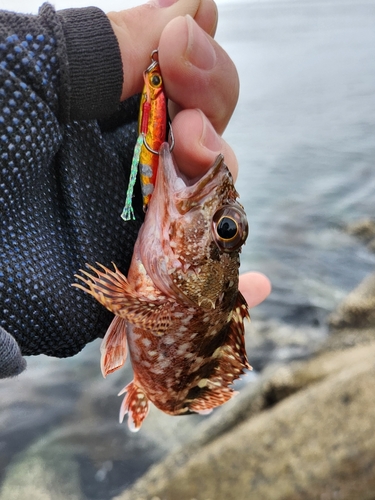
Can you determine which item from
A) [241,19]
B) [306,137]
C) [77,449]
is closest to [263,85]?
[306,137]

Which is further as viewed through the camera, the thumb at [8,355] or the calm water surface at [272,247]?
the calm water surface at [272,247]

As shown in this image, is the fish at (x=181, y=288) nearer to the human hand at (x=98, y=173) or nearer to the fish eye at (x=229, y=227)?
the fish eye at (x=229, y=227)

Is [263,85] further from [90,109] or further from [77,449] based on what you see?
[90,109]

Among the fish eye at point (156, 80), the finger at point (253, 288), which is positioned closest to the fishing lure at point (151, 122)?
the fish eye at point (156, 80)

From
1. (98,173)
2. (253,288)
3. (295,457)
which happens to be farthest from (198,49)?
(295,457)

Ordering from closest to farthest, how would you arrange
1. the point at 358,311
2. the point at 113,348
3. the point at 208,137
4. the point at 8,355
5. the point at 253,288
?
the point at 8,355 → the point at 208,137 → the point at 113,348 → the point at 253,288 → the point at 358,311

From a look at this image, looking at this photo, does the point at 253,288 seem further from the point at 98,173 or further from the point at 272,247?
the point at 272,247
